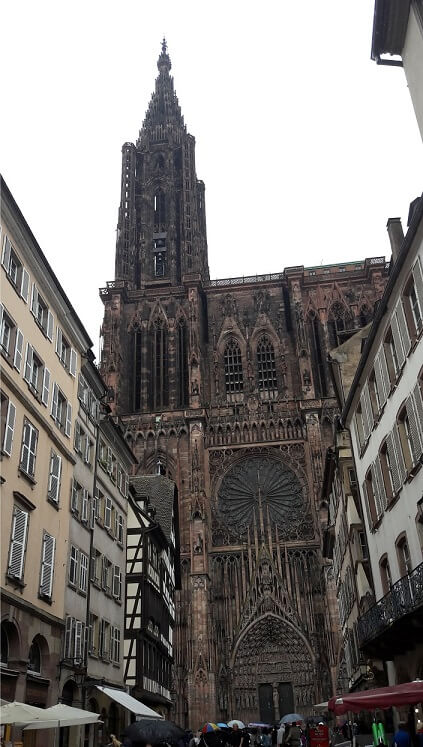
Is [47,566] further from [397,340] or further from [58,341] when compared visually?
[397,340]

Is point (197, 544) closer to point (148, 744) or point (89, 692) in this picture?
point (89, 692)

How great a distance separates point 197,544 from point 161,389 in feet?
39.0

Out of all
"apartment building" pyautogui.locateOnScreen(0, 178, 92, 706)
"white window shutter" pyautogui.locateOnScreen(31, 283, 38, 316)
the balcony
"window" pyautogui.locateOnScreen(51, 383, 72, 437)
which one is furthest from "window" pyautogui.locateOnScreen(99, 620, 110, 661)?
"white window shutter" pyautogui.locateOnScreen(31, 283, 38, 316)

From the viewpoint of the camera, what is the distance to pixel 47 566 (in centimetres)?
1670

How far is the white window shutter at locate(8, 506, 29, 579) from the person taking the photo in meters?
14.6

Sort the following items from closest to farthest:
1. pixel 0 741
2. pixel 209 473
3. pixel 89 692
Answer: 1. pixel 0 741
2. pixel 89 692
3. pixel 209 473

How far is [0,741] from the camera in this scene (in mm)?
12531

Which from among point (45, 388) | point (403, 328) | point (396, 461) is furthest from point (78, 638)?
point (403, 328)

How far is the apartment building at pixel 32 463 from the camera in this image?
580 inches

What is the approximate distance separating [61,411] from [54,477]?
2070 mm

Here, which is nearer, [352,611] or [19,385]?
[19,385]

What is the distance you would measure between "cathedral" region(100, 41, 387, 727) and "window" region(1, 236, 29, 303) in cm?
2484

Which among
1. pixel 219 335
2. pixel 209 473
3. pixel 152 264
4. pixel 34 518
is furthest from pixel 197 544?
pixel 34 518

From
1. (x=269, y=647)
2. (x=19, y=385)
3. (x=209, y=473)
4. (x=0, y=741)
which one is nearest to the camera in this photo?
(x=0, y=741)
